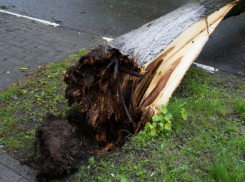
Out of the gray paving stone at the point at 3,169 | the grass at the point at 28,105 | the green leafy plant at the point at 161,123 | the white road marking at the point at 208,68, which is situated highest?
the white road marking at the point at 208,68

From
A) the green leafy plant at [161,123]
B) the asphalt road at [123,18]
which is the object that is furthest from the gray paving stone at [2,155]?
the asphalt road at [123,18]

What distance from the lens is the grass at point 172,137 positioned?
2162 millimetres

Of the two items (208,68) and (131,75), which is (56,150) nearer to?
(131,75)

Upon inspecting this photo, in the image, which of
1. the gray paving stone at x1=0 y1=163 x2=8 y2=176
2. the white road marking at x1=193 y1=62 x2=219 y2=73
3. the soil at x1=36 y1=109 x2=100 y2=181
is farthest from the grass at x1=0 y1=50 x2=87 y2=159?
the white road marking at x1=193 y1=62 x2=219 y2=73

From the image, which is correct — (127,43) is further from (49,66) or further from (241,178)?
(49,66)

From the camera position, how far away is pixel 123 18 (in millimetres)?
6633

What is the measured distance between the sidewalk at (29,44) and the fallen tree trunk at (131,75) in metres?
1.91

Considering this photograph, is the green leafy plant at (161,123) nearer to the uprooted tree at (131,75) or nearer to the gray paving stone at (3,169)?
the uprooted tree at (131,75)

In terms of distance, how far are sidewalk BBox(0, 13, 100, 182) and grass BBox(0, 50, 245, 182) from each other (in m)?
0.43

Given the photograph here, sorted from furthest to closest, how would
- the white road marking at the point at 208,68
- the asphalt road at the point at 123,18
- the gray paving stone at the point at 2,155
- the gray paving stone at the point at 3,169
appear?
1. the asphalt road at the point at 123,18
2. the white road marking at the point at 208,68
3. the gray paving stone at the point at 2,155
4. the gray paving stone at the point at 3,169

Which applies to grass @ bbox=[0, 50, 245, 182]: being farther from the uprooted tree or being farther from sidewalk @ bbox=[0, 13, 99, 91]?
sidewalk @ bbox=[0, 13, 99, 91]

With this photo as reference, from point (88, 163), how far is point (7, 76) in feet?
7.74

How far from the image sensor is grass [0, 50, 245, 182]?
85.1 inches

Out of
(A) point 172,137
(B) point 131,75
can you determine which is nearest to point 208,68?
(A) point 172,137
